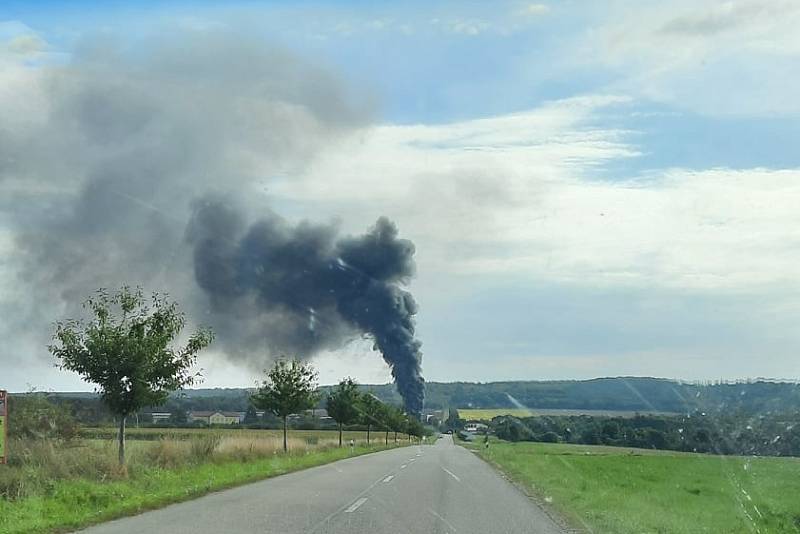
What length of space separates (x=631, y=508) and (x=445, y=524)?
19.0ft

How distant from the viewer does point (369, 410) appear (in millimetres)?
68625

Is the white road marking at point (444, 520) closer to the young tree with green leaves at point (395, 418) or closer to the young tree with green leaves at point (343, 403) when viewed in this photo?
the young tree with green leaves at point (343, 403)

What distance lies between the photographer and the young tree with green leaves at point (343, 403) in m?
58.5

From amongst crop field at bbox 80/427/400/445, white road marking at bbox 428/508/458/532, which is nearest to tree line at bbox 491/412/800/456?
white road marking at bbox 428/508/458/532

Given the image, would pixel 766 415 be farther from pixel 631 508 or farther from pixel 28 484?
pixel 28 484

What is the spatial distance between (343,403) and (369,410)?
1059 cm

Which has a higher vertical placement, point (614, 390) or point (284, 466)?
point (614, 390)

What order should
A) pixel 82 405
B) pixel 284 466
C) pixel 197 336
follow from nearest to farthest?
pixel 197 336 → pixel 82 405 → pixel 284 466

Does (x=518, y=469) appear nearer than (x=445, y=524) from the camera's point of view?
No

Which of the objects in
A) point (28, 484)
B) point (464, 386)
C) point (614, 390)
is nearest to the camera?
point (28, 484)

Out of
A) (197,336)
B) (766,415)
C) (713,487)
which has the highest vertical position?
(197,336)

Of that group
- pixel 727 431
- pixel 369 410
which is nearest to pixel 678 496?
pixel 727 431

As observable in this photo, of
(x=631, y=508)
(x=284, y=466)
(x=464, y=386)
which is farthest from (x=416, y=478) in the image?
(x=464, y=386)

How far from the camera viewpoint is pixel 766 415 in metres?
19.1
